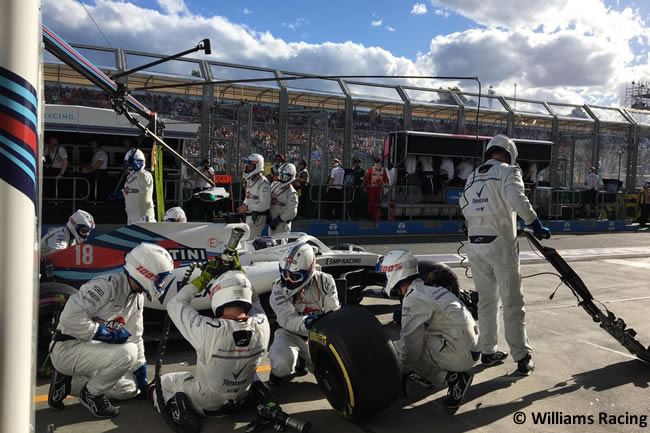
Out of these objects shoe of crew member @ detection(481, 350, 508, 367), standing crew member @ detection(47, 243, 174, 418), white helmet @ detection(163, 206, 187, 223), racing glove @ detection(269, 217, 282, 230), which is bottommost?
shoe of crew member @ detection(481, 350, 508, 367)

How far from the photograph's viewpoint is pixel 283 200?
30.1 feet

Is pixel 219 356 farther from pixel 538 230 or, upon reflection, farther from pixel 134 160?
pixel 134 160

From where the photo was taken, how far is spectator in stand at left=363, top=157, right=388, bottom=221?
1533 centimetres

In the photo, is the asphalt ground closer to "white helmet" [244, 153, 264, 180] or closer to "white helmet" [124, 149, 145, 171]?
"white helmet" [244, 153, 264, 180]

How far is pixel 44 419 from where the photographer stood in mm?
3756

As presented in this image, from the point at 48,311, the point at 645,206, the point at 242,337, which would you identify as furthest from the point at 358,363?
the point at 645,206

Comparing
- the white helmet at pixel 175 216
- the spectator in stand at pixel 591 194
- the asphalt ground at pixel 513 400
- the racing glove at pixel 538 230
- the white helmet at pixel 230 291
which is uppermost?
the spectator in stand at pixel 591 194

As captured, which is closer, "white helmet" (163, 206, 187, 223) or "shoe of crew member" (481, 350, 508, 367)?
"shoe of crew member" (481, 350, 508, 367)

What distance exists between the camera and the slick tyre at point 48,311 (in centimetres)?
444

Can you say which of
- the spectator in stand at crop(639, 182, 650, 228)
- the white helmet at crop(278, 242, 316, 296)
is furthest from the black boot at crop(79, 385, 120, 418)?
the spectator in stand at crop(639, 182, 650, 228)

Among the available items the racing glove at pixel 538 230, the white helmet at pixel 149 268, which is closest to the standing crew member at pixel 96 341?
the white helmet at pixel 149 268

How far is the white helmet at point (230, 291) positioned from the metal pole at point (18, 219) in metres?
2.26

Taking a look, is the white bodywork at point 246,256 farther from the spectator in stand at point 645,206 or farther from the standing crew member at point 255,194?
the spectator in stand at point 645,206

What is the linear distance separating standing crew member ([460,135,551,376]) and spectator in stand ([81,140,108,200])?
920cm
